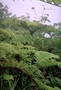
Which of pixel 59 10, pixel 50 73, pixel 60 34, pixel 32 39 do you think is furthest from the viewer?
pixel 59 10

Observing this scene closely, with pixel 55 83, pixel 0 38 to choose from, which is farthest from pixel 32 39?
pixel 55 83

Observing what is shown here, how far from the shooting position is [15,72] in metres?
0.87

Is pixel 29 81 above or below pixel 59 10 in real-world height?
above

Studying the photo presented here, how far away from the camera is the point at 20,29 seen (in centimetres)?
158

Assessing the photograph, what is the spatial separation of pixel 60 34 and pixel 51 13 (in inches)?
114

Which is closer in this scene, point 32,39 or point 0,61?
point 0,61

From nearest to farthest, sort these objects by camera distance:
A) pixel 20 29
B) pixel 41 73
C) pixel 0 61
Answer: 1. pixel 0 61
2. pixel 41 73
3. pixel 20 29

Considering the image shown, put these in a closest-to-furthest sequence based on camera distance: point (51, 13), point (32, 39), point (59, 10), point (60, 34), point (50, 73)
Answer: point (50, 73) < point (32, 39) < point (60, 34) < point (51, 13) < point (59, 10)

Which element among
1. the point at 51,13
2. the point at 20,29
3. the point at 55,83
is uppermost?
the point at 20,29

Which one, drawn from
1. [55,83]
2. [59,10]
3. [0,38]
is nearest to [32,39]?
[0,38]

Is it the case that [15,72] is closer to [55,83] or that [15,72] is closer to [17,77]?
[17,77]

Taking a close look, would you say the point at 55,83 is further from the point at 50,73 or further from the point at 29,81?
the point at 29,81

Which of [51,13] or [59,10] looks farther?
[59,10]

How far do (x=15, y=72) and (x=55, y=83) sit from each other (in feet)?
0.88
